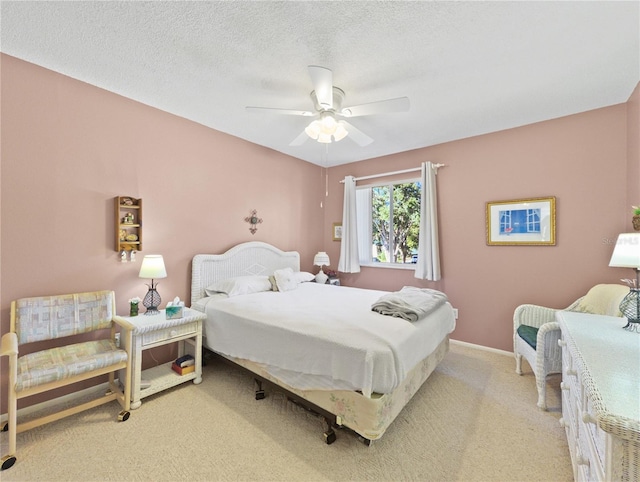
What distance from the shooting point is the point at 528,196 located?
127 inches

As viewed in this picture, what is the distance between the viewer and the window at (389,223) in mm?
4309

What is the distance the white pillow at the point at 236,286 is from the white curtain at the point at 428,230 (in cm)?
220

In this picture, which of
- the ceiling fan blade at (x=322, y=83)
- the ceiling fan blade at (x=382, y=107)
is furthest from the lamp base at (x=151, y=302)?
the ceiling fan blade at (x=382, y=107)

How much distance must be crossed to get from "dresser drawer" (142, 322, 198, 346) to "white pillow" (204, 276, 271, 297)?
1.75 feet

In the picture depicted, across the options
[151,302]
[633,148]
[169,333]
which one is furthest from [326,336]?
[633,148]

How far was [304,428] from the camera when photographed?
6.81 feet

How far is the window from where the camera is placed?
4.31 meters

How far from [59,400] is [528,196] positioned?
5.06m

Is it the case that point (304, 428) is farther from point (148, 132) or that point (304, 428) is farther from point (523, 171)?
point (523, 171)

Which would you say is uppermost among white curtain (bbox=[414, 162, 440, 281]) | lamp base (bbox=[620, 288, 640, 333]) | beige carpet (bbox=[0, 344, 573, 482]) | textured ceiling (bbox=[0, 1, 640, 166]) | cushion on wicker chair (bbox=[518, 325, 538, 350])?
textured ceiling (bbox=[0, 1, 640, 166])

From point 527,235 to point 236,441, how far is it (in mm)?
3590

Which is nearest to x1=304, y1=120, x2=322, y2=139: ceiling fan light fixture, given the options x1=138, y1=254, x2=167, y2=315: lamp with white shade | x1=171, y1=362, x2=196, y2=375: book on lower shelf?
x1=138, y1=254, x2=167, y2=315: lamp with white shade

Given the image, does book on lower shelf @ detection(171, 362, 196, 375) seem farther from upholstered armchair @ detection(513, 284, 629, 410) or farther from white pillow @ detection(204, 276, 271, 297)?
upholstered armchair @ detection(513, 284, 629, 410)

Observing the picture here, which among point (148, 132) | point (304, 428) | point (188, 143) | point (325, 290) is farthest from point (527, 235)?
point (148, 132)
